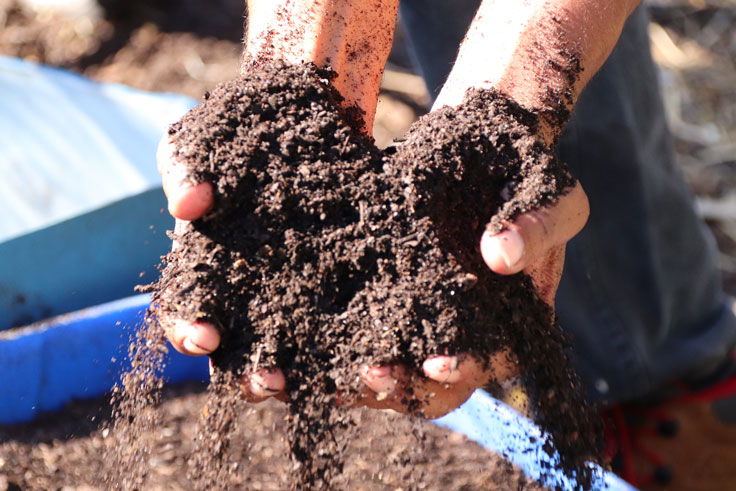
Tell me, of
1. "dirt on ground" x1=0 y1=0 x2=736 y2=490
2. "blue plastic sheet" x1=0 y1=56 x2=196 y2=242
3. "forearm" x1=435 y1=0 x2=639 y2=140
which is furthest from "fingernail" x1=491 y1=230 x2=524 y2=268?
"dirt on ground" x1=0 y1=0 x2=736 y2=490

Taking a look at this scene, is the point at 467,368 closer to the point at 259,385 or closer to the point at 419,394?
the point at 419,394

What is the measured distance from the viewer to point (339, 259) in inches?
33.4

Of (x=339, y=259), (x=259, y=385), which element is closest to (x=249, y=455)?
(x=259, y=385)

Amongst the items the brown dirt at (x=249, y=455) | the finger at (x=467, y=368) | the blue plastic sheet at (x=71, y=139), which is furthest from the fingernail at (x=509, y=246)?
the blue plastic sheet at (x=71, y=139)

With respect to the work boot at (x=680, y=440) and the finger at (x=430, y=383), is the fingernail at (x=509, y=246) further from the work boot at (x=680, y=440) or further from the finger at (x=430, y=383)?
the work boot at (x=680, y=440)

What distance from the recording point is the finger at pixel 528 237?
0.80 m

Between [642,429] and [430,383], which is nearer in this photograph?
[430,383]

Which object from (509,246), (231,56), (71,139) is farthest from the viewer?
(231,56)

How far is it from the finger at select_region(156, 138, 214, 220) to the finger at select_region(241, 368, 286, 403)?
0.23 m

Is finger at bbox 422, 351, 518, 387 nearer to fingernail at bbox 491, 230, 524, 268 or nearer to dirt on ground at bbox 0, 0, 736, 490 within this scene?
fingernail at bbox 491, 230, 524, 268

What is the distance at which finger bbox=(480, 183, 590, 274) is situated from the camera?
0.80 metres

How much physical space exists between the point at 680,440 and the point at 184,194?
4.63 feet

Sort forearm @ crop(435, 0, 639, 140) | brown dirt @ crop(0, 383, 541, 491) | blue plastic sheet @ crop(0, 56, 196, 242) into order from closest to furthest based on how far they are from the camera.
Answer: forearm @ crop(435, 0, 639, 140) → brown dirt @ crop(0, 383, 541, 491) → blue plastic sheet @ crop(0, 56, 196, 242)

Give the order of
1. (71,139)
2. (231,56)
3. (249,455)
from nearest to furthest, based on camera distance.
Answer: (249,455) < (71,139) < (231,56)
